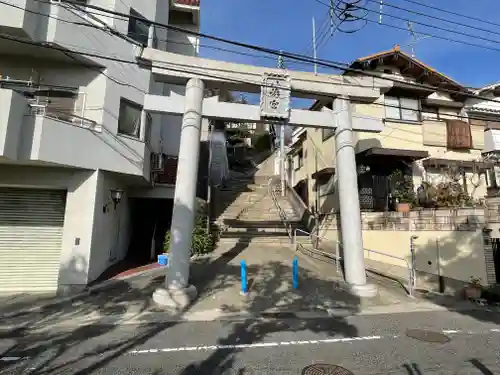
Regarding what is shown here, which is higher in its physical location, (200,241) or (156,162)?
(156,162)

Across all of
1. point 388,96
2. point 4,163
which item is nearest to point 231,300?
point 4,163

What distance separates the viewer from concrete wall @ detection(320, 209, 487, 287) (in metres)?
8.80

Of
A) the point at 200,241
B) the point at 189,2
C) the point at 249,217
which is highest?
the point at 189,2

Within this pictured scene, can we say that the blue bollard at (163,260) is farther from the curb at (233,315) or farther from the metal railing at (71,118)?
the metal railing at (71,118)

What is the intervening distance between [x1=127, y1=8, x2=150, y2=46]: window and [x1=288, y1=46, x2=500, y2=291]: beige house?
717 cm

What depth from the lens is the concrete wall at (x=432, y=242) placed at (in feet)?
Result: 28.9

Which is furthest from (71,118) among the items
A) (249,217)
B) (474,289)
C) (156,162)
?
(474,289)

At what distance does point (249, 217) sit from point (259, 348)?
36.4ft

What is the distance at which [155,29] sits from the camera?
12938 millimetres

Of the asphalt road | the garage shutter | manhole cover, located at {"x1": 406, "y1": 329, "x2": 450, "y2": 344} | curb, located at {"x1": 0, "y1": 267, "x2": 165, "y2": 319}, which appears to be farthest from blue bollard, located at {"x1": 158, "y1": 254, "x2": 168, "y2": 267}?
manhole cover, located at {"x1": 406, "y1": 329, "x2": 450, "y2": 344}

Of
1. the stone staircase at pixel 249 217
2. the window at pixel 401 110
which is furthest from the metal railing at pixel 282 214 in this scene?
the window at pixel 401 110

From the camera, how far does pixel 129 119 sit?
1111 cm

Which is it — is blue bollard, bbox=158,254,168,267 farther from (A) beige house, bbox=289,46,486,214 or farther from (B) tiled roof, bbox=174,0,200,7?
(B) tiled roof, bbox=174,0,200,7

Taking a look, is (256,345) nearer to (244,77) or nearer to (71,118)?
(244,77)
